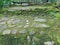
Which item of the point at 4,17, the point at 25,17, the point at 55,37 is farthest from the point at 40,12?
the point at 55,37

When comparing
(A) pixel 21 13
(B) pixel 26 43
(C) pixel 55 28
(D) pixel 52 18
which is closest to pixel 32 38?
(B) pixel 26 43

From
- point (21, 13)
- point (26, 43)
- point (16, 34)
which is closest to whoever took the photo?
point (26, 43)

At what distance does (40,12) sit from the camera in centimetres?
441

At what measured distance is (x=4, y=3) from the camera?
4.54 metres

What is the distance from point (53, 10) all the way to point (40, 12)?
0.27m

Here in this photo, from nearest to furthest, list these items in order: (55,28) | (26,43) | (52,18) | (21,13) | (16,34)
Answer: (26,43)
(16,34)
(55,28)
(52,18)
(21,13)

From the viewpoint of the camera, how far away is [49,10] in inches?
174

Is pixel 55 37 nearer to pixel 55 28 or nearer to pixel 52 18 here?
pixel 55 28

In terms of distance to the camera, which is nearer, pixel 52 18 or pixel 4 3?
pixel 52 18

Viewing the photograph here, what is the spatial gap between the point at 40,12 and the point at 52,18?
1.71ft

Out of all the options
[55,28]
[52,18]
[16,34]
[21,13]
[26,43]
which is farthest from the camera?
[21,13]

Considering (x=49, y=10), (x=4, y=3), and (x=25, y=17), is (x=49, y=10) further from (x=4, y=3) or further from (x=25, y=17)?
(x=4, y=3)

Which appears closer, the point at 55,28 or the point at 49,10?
the point at 55,28

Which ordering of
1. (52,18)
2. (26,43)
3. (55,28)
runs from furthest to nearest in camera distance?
(52,18) < (55,28) < (26,43)
